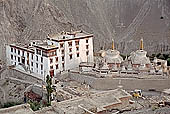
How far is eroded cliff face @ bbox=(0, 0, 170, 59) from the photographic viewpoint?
50.1 meters

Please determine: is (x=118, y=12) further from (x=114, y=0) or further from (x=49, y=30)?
(x=49, y=30)

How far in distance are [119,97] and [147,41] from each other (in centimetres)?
3072

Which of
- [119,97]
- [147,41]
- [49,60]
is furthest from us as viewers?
[147,41]

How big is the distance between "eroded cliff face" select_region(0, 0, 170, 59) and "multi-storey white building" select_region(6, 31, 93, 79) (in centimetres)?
946

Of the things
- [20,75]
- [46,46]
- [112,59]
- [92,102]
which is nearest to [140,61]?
[112,59]

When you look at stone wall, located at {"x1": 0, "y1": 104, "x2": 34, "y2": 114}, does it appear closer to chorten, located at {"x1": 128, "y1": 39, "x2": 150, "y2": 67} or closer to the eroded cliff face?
chorten, located at {"x1": 128, "y1": 39, "x2": 150, "y2": 67}

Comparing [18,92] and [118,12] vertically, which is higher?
[118,12]

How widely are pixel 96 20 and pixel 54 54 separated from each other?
24551 millimetres

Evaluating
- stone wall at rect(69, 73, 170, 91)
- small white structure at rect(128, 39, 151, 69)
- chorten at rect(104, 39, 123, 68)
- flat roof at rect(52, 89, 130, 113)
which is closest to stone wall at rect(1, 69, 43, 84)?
stone wall at rect(69, 73, 170, 91)

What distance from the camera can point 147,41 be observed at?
54.7 meters

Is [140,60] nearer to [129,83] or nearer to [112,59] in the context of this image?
[112,59]

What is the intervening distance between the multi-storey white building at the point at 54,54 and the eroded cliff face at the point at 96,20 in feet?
31.0

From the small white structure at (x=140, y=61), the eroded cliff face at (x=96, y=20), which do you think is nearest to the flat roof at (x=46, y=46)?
the small white structure at (x=140, y=61)

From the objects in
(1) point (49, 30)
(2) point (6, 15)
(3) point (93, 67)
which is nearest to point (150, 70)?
(3) point (93, 67)
